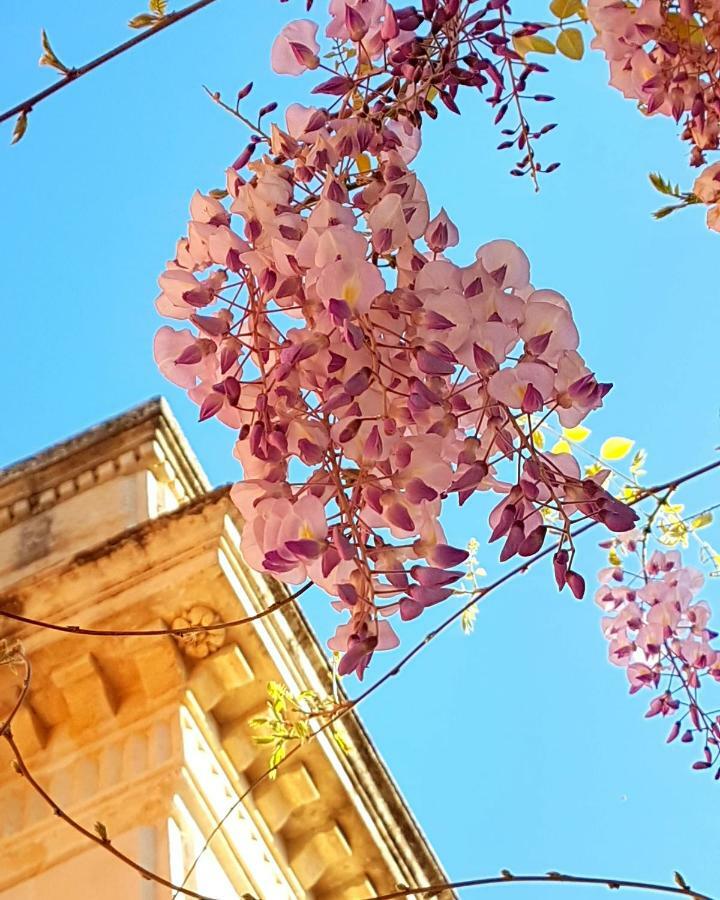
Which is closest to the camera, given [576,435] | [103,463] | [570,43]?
[570,43]

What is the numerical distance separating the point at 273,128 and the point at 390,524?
0.58 meters

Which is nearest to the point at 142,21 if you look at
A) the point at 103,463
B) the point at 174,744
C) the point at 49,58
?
the point at 49,58

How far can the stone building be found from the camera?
16.6ft

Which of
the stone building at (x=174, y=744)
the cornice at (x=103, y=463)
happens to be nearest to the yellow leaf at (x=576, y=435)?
the stone building at (x=174, y=744)

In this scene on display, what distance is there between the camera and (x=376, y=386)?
1.41 m

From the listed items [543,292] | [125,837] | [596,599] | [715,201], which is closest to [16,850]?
[125,837]

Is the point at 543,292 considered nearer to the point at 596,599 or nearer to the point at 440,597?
the point at 440,597

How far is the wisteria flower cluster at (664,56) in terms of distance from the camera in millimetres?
1988

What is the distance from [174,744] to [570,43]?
3619 mm

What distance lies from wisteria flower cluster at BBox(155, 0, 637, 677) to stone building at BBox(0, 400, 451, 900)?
361 cm

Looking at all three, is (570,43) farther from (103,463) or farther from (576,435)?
(103,463)

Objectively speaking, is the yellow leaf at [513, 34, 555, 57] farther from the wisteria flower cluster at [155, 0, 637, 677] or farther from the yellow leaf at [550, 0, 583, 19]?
the wisteria flower cluster at [155, 0, 637, 677]

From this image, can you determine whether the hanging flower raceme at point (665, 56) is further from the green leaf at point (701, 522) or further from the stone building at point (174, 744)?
the stone building at point (174, 744)

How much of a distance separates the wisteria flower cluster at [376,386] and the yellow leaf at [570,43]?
2.79 feet
